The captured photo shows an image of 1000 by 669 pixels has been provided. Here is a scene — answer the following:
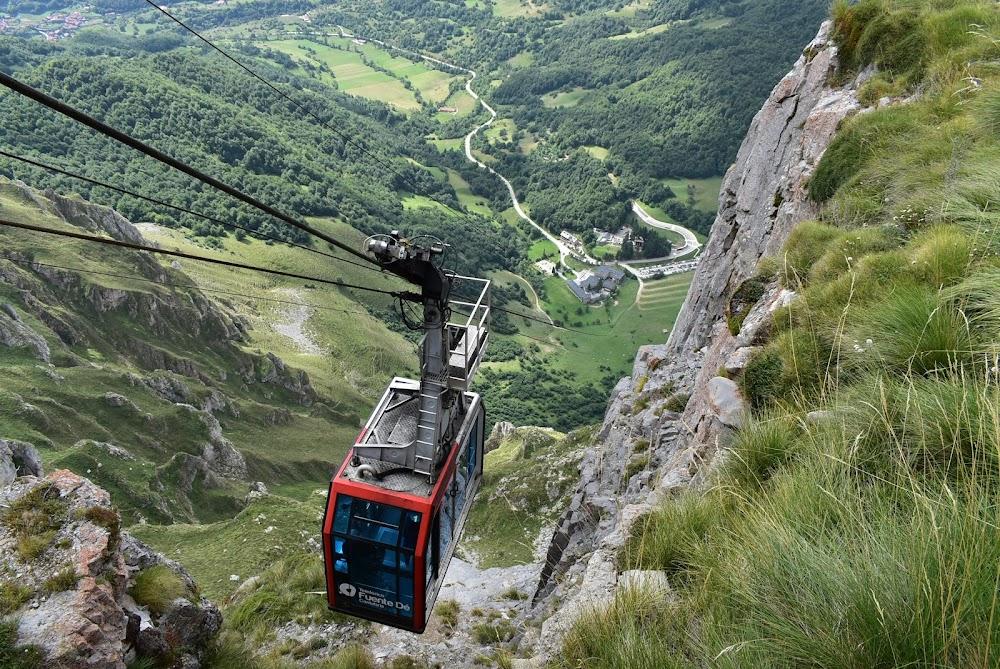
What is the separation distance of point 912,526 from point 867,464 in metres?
1.46

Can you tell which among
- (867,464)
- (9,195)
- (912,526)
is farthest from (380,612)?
(9,195)

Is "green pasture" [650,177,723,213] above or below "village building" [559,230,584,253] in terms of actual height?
above

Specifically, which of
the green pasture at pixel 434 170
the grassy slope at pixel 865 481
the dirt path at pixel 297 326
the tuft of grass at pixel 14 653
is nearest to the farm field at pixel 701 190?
the green pasture at pixel 434 170

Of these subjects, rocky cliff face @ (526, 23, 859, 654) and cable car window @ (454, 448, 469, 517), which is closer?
rocky cliff face @ (526, 23, 859, 654)

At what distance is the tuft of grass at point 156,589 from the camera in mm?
11258

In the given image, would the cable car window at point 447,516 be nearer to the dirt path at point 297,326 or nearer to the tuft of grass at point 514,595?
the tuft of grass at point 514,595

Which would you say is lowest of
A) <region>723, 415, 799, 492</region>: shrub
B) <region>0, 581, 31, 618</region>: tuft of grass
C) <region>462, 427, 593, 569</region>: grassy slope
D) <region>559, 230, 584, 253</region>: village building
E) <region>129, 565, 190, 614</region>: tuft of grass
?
<region>559, 230, 584, 253</region>: village building

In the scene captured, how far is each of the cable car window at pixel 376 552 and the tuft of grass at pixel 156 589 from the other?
376 centimetres

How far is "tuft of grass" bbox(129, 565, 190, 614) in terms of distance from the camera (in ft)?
36.9

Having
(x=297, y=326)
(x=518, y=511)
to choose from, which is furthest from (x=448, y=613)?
(x=297, y=326)

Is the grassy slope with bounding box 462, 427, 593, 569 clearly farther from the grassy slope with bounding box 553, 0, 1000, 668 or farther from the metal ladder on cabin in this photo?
the grassy slope with bounding box 553, 0, 1000, 668

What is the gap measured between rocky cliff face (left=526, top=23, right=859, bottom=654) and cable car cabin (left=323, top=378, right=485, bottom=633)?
2.14 m

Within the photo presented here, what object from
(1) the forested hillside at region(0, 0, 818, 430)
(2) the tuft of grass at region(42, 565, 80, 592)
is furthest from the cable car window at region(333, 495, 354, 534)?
(1) the forested hillside at region(0, 0, 818, 430)

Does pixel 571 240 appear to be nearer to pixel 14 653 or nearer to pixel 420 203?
pixel 420 203
